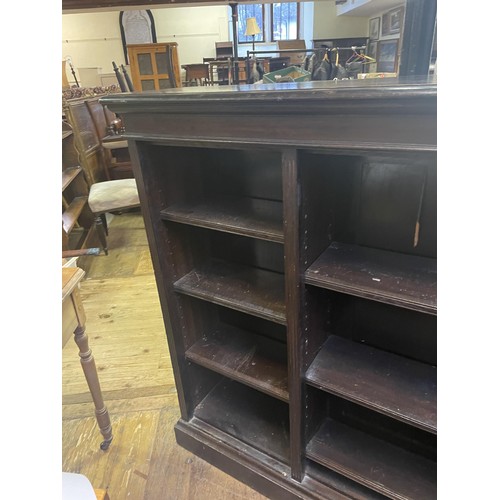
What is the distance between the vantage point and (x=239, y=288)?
3.80 ft

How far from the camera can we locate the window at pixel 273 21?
855 cm

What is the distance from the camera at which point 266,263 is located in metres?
1.25

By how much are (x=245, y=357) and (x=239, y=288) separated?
28 centimetres

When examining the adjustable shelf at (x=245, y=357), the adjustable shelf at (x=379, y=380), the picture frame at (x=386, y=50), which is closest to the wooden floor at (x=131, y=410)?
the adjustable shelf at (x=245, y=357)

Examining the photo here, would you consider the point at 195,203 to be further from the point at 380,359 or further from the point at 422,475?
the point at 422,475

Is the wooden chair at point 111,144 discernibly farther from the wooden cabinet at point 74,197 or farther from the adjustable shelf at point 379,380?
the adjustable shelf at point 379,380

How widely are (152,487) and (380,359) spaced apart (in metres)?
0.91

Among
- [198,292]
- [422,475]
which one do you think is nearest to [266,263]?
[198,292]

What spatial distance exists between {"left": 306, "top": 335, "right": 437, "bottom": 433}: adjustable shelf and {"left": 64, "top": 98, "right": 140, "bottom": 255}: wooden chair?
92.3 inches

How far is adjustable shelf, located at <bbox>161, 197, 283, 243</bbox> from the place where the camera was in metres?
0.95

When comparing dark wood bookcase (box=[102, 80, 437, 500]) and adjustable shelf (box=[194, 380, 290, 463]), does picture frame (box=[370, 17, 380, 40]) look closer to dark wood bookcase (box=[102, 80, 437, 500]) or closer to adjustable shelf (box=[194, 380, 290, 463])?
dark wood bookcase (box=[102, 80, 437, 500])

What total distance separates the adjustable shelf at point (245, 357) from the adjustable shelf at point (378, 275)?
427 mm

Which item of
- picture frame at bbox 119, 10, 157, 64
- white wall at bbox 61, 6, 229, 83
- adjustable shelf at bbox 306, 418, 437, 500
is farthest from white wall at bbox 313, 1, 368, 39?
adjustable shelf at bbox 306, 418, 437, 500
